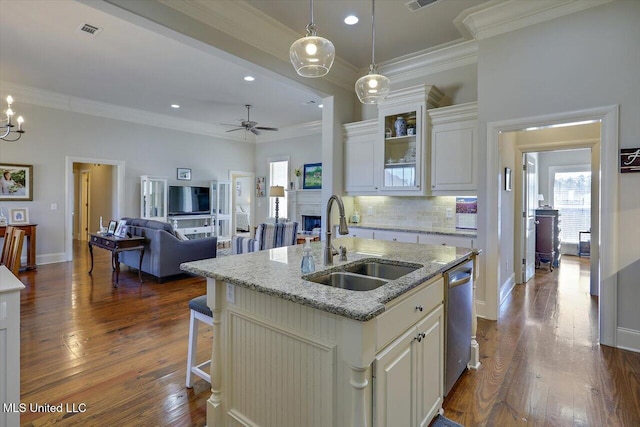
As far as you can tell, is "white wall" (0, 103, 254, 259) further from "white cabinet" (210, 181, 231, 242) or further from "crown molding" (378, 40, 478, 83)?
"crown molding" (378, 40, 478, 83)

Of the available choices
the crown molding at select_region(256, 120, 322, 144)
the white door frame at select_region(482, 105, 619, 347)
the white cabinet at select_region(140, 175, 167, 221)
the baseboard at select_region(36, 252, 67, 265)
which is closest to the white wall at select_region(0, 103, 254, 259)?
the baseboard at select_region(36, 252, 67, 265)

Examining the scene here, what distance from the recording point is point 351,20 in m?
3.52

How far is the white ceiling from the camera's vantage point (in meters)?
3.34

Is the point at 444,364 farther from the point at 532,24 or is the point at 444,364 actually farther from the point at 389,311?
the point at 532,24

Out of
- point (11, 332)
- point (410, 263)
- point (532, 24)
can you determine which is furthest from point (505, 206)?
point (11, 332)

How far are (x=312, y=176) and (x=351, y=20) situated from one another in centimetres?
488

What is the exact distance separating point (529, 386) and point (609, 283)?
1426mm

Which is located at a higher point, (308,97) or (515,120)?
(308,97)

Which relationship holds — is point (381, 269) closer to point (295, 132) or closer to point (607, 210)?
point (607, 210)

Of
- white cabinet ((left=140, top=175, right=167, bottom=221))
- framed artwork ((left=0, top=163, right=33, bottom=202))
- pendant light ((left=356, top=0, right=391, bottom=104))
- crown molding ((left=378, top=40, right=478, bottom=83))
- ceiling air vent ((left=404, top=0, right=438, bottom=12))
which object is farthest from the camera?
white cabinet ((left=140, top=175, right=167, bottom=221))

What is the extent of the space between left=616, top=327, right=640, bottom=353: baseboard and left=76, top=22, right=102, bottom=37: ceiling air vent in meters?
6.19

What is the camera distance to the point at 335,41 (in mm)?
3992

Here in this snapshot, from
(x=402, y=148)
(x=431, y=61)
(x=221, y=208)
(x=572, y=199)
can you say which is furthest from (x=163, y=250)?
(x=572, y=199)

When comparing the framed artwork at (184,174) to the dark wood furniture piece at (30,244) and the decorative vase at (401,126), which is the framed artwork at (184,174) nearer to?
the dark wood furniture piece at (30,244)
